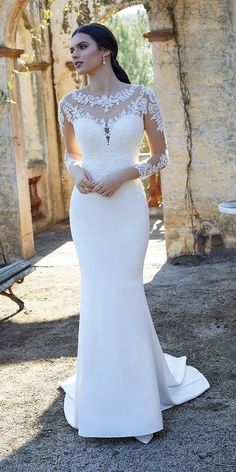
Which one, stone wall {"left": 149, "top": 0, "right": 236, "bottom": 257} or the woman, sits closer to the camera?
the woman

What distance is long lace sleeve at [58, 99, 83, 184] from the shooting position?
3479 mm

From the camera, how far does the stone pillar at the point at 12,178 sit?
8.31m

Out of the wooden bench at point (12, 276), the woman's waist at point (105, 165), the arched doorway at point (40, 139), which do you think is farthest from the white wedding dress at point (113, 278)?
the arched doorway at point (40, 139)

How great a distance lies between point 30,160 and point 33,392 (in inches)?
317

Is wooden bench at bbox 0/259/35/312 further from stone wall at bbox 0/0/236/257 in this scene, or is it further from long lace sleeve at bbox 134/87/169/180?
long lace sleeve at bbox 134/87/169/180

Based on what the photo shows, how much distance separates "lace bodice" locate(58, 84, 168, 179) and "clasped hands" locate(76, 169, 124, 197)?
75 millimetres

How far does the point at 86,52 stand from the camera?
3328mm

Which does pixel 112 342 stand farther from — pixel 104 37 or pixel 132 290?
pixel 104 37

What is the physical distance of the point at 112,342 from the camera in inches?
135

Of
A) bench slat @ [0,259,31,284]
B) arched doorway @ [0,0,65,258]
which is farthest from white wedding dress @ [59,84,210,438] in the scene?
arched doorway @ [0,0,65,258]

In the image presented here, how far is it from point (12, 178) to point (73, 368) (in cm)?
431

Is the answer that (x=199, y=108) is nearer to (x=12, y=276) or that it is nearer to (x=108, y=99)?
(x=12, y=276)

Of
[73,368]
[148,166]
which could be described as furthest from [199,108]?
[148,166]

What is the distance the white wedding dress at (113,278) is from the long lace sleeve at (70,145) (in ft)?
0.18
